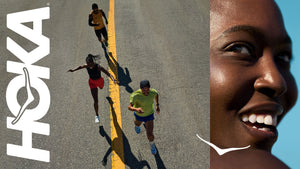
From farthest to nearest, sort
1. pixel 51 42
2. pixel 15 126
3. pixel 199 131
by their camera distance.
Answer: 1. pixel 51 42
2. pixel 15 126
3. pixel 199 131

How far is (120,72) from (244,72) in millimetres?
5482

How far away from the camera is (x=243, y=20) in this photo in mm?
1434

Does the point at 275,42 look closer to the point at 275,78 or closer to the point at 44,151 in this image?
the point at 275,78

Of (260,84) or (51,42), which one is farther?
(51,42)

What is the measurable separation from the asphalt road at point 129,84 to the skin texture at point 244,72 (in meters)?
1.63

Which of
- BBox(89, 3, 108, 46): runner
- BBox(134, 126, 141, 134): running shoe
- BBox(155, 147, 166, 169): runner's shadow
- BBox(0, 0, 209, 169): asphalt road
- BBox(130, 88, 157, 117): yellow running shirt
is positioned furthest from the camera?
BBox(89, 3, 108, 46): runner

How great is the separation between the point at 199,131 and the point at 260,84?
3818 millimetres

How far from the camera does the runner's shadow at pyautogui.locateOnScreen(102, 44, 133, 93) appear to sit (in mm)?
6316

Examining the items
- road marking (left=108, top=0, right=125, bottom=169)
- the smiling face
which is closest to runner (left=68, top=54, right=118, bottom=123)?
road marking (left=108, top=0, right=125, bottom=169)

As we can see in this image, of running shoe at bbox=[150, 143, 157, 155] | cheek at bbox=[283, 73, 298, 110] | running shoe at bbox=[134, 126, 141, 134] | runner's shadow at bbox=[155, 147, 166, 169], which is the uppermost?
cheek at bbox=[283, 73, 298, 110]

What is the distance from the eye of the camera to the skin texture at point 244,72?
1.41 m

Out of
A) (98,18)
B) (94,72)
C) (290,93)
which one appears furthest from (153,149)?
(98,18)

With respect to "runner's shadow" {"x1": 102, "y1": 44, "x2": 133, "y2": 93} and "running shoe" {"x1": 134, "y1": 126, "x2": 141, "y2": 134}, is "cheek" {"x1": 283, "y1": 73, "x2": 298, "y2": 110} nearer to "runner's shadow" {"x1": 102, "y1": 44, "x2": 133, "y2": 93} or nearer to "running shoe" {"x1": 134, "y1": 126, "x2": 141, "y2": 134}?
"running shoe" {"x1": 134, "y1": 126, "x2": 141, "y2": 134}

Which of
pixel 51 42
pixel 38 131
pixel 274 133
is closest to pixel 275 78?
pixel 274 133
